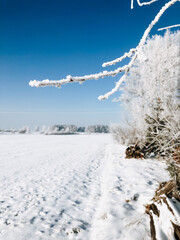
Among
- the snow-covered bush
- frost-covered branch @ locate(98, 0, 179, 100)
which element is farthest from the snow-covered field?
the snow-covered bush

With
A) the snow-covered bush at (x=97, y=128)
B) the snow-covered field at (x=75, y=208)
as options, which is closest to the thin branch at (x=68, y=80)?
the snow-covered field at (x=75, y=208)

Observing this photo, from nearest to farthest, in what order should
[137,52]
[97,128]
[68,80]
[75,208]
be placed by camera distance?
[68,80]
[137,52]
[75,208]
[97,128]

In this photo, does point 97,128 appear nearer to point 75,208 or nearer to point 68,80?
point 75,208

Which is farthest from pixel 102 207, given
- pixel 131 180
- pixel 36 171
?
pixel 36 171

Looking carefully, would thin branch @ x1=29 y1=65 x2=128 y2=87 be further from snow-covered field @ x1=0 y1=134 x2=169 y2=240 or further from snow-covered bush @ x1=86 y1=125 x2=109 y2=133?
snow-covered bush @ x1=86 y1=125 x2=109 y2=133

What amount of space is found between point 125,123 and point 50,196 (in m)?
11.9

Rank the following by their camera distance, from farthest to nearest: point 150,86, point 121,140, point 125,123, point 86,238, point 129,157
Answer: point 121,140 < point 125,123 < point 150,86 < point 129,157 < point 86,238

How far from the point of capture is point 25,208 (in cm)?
326

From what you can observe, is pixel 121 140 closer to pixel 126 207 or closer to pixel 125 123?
pixel 125 123

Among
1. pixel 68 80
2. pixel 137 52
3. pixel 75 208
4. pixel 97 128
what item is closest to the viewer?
pixel 68 80

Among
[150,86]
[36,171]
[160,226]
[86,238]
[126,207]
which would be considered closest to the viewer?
[160,226]

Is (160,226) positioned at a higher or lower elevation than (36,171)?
higher

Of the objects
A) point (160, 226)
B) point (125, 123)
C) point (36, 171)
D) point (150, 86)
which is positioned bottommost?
point (36, 171)

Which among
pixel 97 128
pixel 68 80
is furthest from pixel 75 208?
pixel 97 128
